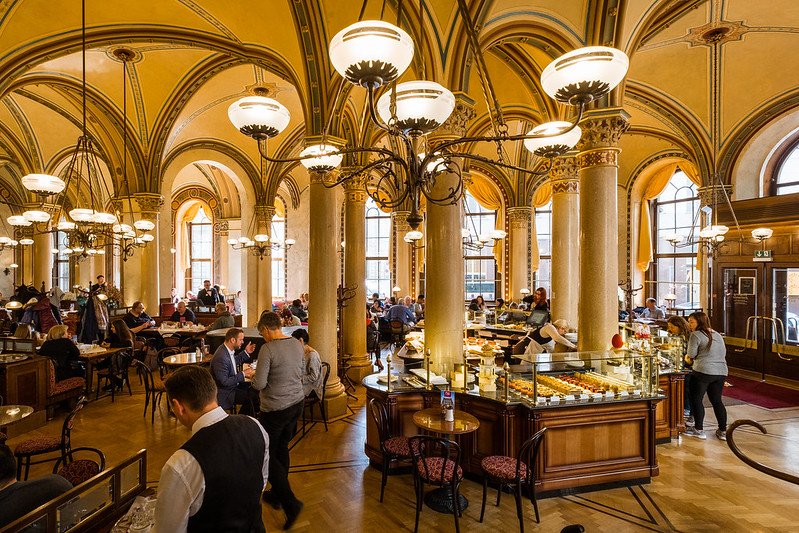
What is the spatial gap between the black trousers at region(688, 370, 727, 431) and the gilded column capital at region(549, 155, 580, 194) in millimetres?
3850

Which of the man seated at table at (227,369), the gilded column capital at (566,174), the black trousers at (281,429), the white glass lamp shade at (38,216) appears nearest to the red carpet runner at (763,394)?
the gilded column capital at (566,174)

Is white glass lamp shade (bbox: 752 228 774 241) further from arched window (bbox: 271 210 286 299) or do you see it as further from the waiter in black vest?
arched window (bbox: 271 210 286 299)

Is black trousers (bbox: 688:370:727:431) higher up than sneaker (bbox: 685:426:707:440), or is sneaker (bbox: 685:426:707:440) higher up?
black trousers (bbox: 688:370:727:431)

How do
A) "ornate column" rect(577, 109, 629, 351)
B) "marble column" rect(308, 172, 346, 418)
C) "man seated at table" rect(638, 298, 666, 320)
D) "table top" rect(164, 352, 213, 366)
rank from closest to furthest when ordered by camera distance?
"ornate column" rect(577, 109, 629, 351)
"table top" rect(164, 352, 213, 366)
"marble column" rect(308, 172, 346, 418)
"man seated at table" rect(638, 298, 666, 320)

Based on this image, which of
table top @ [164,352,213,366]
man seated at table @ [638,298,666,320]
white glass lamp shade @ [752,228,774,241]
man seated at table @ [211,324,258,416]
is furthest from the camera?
man seated at table @ [638,298,666,320]

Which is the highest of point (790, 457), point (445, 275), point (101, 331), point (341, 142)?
point (341, 142)

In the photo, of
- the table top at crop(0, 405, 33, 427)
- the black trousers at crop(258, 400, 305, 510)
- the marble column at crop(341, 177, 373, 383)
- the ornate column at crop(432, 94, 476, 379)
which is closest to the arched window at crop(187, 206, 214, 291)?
the marble column at crop(341, 177, 373, 383)

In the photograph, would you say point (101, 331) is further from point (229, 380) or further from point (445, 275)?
point (445, 275)

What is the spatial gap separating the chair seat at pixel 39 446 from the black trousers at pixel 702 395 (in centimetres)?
683

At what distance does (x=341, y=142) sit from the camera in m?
6.31

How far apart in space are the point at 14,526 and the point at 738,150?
12.6 meters

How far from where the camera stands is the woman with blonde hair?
623 centimetres

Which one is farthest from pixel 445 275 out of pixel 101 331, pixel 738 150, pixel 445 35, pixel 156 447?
pixel 738 150

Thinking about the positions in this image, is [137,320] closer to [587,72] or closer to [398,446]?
[398,446]
